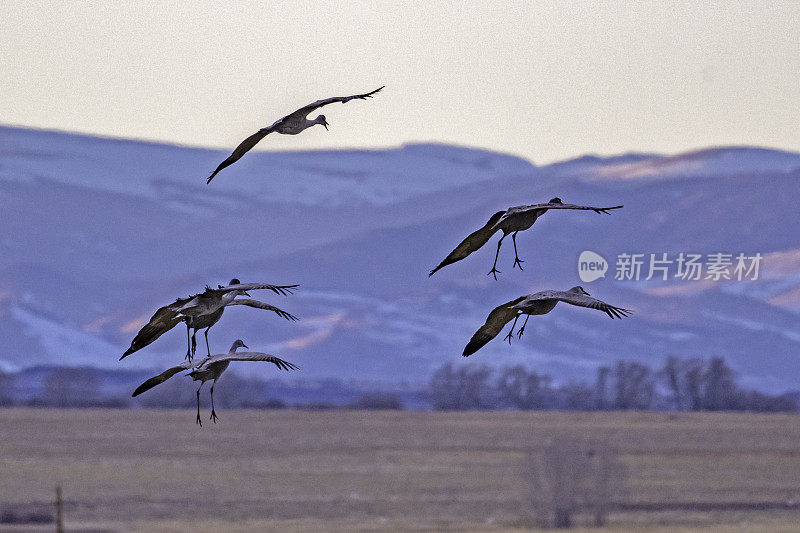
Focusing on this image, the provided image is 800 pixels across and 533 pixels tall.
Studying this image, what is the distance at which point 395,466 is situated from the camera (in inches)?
6949

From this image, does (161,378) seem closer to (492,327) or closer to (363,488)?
(492,327)

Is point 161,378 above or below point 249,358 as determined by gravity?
below

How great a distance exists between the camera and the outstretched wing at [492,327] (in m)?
13.0

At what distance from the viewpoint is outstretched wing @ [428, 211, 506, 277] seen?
12547 millimetres

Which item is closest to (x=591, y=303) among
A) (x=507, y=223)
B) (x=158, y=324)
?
(x=507, y=223)

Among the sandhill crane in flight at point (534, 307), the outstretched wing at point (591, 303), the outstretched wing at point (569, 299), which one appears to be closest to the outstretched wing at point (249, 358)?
the sandhill crane in flight at point (534, 307)

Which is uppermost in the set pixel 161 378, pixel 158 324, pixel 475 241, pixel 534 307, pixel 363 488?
pixel 475 241

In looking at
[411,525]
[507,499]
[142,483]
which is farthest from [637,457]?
[411,525]

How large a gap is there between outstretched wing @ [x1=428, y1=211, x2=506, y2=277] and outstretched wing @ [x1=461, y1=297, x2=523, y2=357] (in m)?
0.49

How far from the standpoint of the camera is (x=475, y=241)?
1288 cm

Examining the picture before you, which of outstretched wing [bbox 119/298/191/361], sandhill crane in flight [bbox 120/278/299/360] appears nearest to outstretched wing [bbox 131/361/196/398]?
sandhill crane in flight [bbox 120/278/299/360]

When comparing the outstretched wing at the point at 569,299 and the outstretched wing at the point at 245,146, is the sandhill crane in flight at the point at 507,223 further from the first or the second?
the outstretched wing at the point at 245,146

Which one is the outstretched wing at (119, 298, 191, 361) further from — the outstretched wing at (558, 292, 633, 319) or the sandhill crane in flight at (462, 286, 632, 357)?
the outstretched wing at (558, 292, 633, 319)

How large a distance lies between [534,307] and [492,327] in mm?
1008
